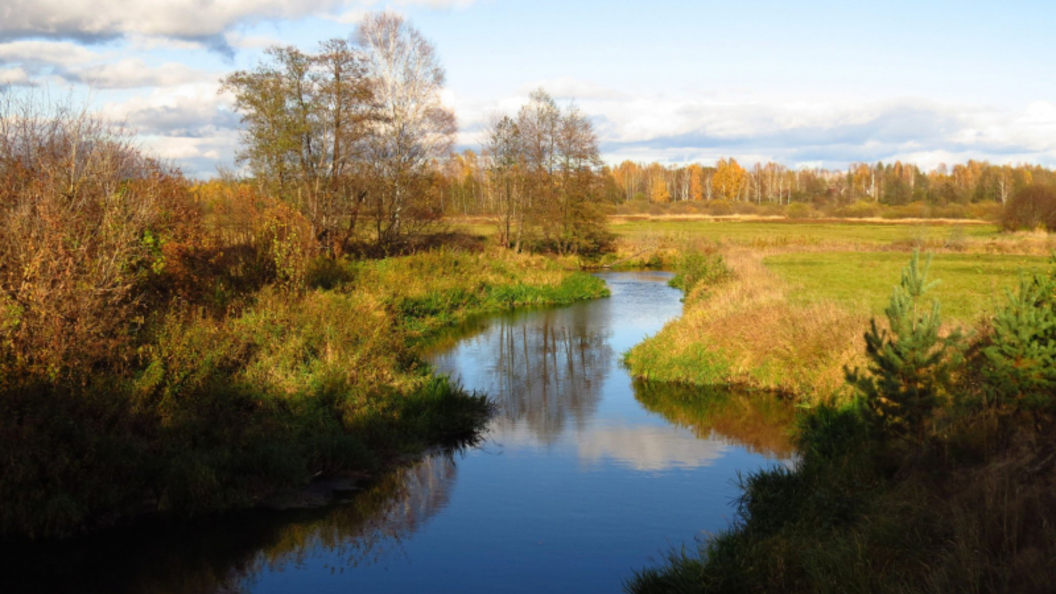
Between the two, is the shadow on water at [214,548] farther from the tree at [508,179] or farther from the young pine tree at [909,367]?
the tree at [508,179]

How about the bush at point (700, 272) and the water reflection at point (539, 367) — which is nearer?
the water reflection at point (539, 367)

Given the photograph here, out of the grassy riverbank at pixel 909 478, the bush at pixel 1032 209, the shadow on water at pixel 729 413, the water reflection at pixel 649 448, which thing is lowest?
the water reflection at pixel 649 448

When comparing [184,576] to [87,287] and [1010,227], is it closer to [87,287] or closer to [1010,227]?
[87,287]

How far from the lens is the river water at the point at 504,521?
29.3 feet

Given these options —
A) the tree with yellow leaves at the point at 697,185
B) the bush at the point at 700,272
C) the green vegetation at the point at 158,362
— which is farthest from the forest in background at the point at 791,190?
the green vegetation at the point at 158,362

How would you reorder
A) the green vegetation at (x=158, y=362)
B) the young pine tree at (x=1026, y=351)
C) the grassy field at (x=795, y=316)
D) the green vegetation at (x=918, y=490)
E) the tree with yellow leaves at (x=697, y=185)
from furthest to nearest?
1. the tree with yellow leaves at (x=697, y=185)
2. the grassy field at (x=795, y=316)
3. the green vegetation at (x=158, y=362)
4. the young pine tree at (x=1026, y=351)
5. the green vegetation at (x=918, y=490)

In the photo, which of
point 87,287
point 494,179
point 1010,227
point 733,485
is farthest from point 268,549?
point 1010,227

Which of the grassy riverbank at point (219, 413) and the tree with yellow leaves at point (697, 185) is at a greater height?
the tree with yellow leaves at point (697, 185)

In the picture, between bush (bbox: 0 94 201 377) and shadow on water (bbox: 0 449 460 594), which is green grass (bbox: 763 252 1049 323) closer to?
shadow on water (bbox: 0 449 460 594)

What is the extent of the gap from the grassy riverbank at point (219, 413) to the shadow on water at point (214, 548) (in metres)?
0.34

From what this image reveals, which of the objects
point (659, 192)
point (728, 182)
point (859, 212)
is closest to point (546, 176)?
point (859, 212)

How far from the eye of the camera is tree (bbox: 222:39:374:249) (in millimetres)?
29531

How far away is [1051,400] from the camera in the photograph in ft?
28.2

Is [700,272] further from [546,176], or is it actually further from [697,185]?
[697,185]
